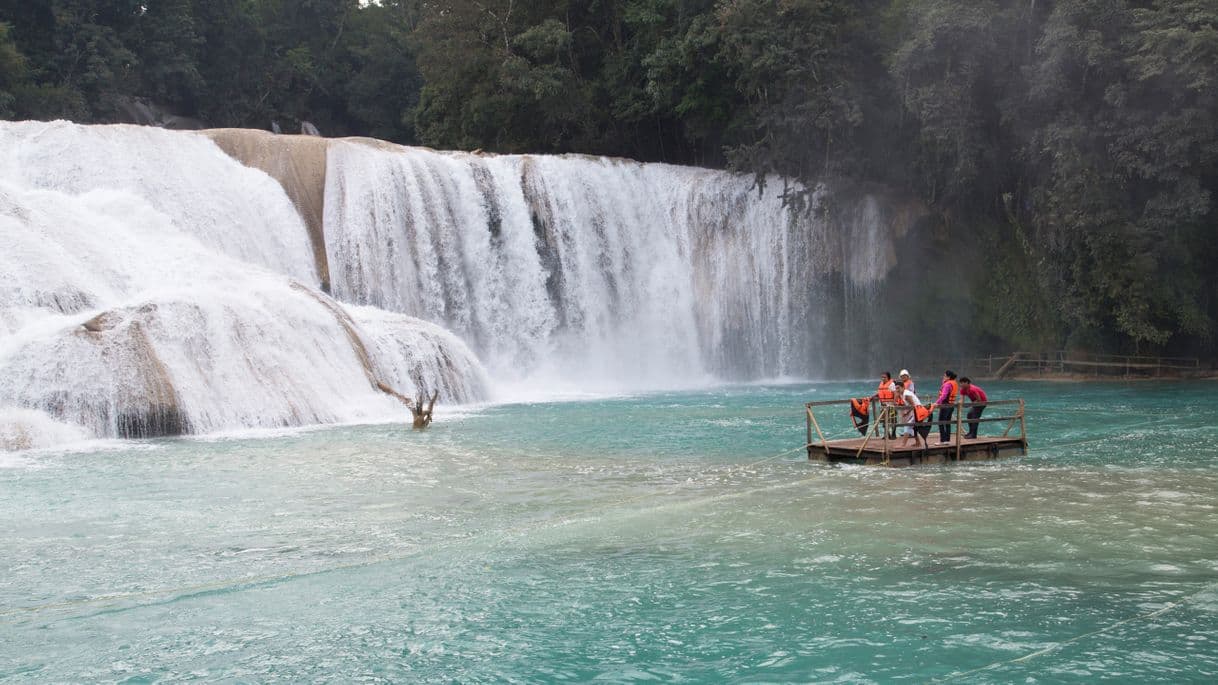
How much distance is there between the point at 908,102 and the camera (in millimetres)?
32031

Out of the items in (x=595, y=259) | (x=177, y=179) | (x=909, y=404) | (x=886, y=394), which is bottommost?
(x=909, y=404)

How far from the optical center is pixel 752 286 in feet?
117

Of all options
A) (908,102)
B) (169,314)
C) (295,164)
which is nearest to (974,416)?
(169,314)

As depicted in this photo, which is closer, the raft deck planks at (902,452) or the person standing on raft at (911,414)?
the raft deck planks at (902,452)

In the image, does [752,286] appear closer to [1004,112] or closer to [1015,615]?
[1004,112]

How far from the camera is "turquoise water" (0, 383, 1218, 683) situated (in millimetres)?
7371

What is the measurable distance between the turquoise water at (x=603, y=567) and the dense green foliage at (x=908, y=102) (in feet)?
47.8

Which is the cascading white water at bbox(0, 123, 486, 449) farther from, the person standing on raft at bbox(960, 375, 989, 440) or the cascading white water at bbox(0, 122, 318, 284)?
the person standing on raft at bbox(960, 375, 989, 440)

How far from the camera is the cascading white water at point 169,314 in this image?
60.4 feet

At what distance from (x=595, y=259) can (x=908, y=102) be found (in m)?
9.74

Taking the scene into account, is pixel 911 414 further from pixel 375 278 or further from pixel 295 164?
pixel 295 164

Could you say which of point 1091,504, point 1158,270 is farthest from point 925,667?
point 1158,270

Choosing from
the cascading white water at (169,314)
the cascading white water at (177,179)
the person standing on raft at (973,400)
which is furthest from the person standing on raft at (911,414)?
the cascading white water at (177,179)

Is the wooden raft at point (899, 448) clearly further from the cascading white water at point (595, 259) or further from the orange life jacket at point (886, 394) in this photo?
the cascading white water at point (595, 259)
